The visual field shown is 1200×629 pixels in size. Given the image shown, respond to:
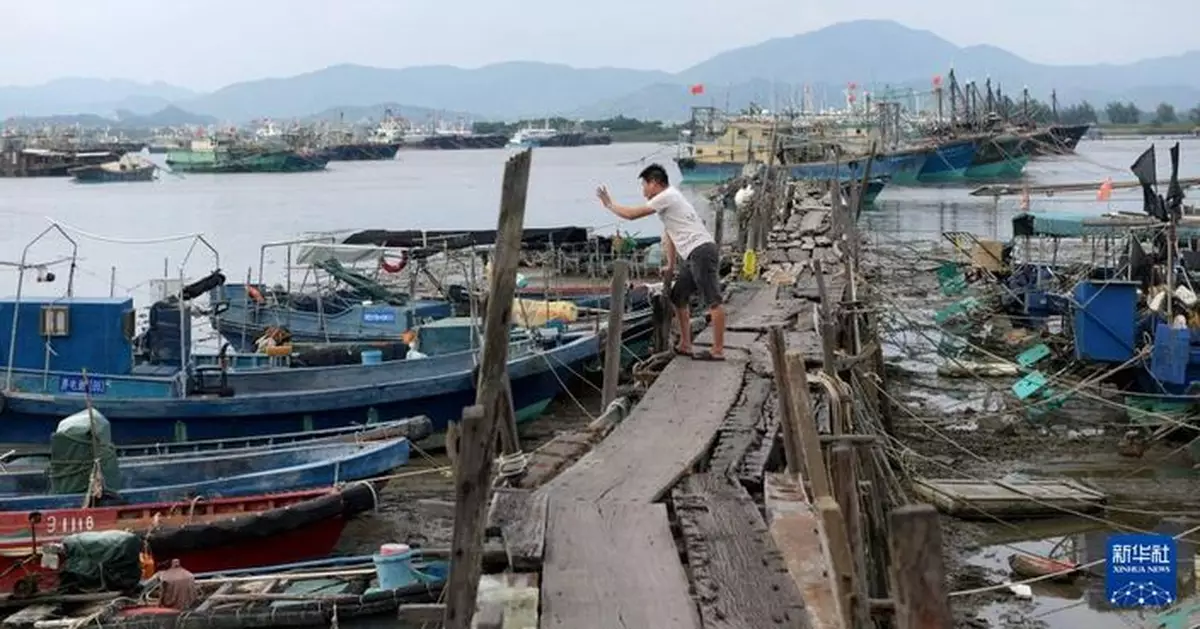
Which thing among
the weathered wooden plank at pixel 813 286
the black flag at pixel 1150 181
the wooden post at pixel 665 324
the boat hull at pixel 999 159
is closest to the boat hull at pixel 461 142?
the boat hull at pixel 999 159

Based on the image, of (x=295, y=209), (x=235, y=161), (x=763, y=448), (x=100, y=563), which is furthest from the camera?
(x=235, y=161)

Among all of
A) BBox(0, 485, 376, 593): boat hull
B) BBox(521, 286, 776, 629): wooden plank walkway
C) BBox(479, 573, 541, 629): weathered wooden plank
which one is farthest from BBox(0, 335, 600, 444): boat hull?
BBox(479, 573, 541, 629): weathered wooden plank

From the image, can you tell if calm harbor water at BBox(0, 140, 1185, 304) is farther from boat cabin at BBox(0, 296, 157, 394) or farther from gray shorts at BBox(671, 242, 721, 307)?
gray shorts at BBox(671, 242, 721, 307)

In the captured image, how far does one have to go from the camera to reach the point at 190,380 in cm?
1647

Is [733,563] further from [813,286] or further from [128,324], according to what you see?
[128,324]

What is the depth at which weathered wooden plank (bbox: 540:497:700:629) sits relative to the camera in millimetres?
4723

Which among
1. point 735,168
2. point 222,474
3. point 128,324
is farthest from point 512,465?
point 735,168

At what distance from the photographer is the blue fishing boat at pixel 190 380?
1561cm

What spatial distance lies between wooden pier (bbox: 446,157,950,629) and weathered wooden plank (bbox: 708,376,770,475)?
0.01m

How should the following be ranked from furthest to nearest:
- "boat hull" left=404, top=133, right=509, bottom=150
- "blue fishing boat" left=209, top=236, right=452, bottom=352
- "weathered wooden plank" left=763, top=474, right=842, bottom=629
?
"boat hull" left=404, top=133, right=509, bottom=150, "blue fishing boat" left=209, top=236, right=452, bottom=352, "weathered wooden plank" left=763, top=474, right=842, bottom=629

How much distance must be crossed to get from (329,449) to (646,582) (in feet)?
30.5

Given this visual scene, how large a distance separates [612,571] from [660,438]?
2367 millimetres

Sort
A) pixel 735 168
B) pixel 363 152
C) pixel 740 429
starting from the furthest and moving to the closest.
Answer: pixel 363 152, pixel 735 168, pixel 740 429

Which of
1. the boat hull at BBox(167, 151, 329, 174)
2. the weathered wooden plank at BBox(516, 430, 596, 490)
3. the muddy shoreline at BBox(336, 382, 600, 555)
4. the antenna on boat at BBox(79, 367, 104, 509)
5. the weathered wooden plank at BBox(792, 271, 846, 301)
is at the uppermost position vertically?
the boat hull at BBox(167, 151, 329, 174)
